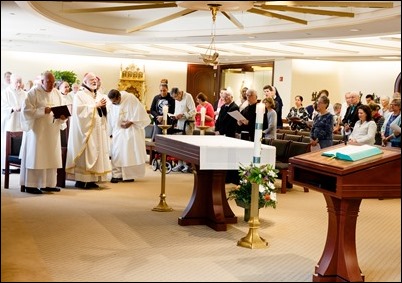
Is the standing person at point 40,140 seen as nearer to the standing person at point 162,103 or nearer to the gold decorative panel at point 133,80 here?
the standing person at point 162,103

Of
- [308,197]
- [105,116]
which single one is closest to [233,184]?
[308,197]

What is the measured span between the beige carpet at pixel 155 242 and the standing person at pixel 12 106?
96.5 inches

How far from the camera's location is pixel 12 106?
37.0 feet

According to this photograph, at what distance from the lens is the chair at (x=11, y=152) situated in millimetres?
8766

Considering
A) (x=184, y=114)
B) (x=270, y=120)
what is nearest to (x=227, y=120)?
(x=270, y=120)

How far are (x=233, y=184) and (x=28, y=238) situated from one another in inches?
192

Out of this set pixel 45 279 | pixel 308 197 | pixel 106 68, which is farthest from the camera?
pixel 106 68

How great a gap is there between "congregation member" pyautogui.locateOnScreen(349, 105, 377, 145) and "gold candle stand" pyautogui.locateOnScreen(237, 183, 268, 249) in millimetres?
3248

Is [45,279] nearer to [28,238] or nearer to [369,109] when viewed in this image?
[28,238]

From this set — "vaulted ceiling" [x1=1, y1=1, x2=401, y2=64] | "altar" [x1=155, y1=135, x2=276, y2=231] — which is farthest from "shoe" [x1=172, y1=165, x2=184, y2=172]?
"altar" [x1=155, y1=135, x2=276, y2=231]

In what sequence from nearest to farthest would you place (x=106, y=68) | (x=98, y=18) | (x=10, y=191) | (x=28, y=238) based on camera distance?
1. (x=28, y=238)
2. (x=10, y=191)
3. (x=98, y=18)
4. (x=106, y=68)

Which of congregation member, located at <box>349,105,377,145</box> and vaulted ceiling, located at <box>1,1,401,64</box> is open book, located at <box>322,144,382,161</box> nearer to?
vaulted ceiling, located at <box>1,1,401,64</box>

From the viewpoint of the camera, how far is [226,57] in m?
18.1

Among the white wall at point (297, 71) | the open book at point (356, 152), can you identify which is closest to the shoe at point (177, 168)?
the white wall at point (297, 71)
